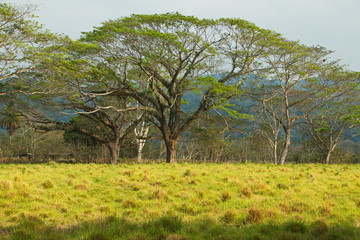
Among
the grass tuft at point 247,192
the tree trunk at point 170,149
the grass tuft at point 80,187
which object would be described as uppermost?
the tree trunk at point 170,149

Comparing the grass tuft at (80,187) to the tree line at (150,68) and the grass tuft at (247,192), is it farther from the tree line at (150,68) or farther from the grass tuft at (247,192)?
the tree line at (150,68)

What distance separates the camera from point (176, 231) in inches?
191

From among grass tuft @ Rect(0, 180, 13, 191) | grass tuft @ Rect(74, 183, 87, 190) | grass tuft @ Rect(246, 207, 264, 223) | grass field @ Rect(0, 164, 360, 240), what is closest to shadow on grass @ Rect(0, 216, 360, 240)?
grass field @ Rect(0, 164, 360, 240)

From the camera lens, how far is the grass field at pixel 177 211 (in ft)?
15.6

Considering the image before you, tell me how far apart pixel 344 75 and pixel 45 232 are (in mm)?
27203

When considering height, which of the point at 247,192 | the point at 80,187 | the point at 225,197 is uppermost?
the point at 247,192

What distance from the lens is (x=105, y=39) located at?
64.1 feet

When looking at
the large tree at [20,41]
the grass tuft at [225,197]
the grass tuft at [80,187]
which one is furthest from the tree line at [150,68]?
the grass tuft at [225,197]

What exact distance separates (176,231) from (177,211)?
163 cm

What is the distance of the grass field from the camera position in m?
4.75

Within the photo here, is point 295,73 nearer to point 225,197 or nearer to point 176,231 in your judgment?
point 225,197

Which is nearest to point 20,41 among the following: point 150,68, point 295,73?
point 150,68

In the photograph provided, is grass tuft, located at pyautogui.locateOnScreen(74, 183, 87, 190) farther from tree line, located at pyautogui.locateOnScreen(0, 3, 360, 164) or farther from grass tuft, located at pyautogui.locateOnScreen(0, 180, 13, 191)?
tree line, located at pyautogui.locateOnScreen(0, 3, 360, 164)

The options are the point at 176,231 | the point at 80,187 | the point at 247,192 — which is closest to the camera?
the point at 176,231
